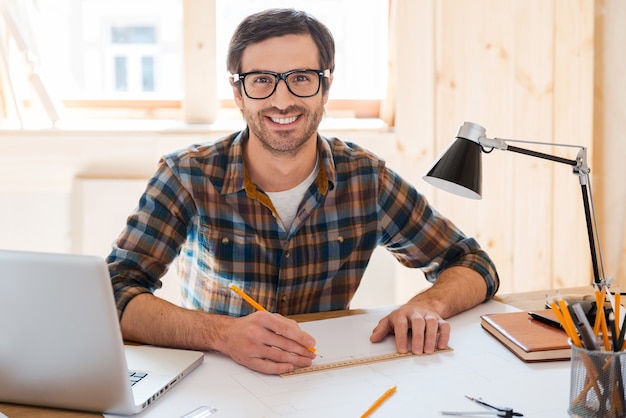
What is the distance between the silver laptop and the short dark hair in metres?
0.93

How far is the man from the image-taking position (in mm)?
1779

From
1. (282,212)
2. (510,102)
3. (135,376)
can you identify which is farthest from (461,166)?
(510,102)

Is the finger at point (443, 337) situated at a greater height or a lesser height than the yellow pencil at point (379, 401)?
greater

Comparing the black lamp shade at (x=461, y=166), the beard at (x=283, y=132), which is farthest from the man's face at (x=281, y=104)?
the black lamp shade at (x=461, y=166)

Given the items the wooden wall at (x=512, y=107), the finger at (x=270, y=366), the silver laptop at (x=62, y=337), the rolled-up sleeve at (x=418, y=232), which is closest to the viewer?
the silver laptop at (x=62, y=337)

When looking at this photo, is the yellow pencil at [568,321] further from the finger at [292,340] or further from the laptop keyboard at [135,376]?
the laptop keyboard at [135,376]

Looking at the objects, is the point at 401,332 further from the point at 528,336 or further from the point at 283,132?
the point at 283,132

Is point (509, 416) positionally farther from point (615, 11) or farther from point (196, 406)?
point (615, 11)

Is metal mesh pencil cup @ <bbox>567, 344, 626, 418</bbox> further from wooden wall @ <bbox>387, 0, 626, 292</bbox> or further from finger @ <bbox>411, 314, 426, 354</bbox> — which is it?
wooden wall @ <bbox>387, 0, 626, 292</bbox>

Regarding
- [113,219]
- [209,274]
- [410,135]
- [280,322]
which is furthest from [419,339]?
[113,219]

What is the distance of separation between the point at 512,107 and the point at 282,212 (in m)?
1.23

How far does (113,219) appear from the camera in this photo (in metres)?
2.74

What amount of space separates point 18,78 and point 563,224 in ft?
6.65

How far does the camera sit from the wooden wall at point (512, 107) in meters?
2.71
